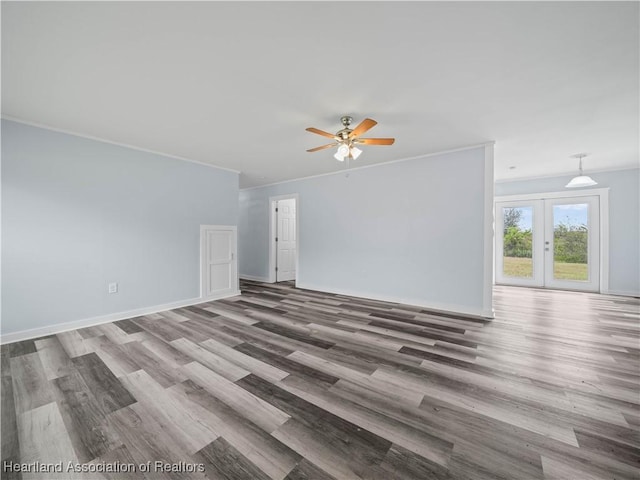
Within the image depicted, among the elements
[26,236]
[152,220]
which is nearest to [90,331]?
[26,236]

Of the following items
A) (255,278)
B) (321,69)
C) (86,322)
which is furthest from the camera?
(255,278)

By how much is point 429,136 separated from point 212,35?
2.87 meters

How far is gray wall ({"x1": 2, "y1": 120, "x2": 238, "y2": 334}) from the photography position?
2902mm

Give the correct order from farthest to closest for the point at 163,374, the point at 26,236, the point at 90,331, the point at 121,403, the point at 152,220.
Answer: the point at 152,220, the point at 90,331, the point at 26,236, the point at 163,374, the point at 121,403

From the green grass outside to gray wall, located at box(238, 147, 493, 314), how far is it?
3381mm

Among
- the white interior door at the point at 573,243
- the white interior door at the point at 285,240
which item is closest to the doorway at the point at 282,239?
the white interior door at the point at 285,240

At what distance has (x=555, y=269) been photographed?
5777 millimetres

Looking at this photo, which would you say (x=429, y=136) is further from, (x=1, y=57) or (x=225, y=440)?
(x=1, y=57)

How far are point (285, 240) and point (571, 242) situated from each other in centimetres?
679

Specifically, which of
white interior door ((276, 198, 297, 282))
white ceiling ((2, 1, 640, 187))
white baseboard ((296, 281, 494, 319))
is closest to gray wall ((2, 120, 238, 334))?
white ceiling ((2, 1, 640, 187))

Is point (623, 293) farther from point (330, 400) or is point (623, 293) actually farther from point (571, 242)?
point (330, 400)

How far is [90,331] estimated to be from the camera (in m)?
3.18

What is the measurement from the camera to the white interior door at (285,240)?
666cm

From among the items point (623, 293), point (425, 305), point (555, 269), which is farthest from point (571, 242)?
point (425, 305)
